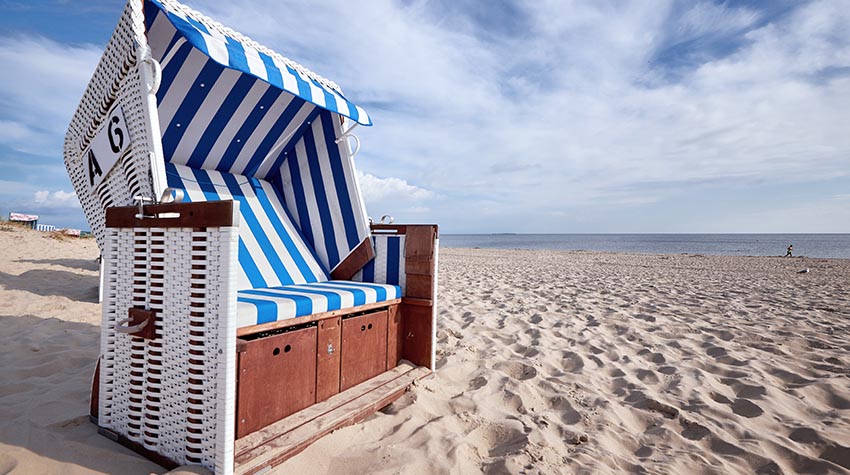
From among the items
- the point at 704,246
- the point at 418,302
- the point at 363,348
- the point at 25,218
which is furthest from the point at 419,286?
the point at 704,246

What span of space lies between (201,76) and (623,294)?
6.54m

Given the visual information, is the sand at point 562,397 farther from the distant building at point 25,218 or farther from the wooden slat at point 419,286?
the distant building at point 25,218

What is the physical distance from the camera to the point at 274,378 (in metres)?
2.05

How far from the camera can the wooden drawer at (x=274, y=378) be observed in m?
1.90

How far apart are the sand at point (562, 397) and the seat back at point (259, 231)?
1.19 metres

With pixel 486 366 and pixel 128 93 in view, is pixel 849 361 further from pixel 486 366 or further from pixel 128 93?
pixel 128 93

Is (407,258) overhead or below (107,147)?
below

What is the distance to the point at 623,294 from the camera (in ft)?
22.5

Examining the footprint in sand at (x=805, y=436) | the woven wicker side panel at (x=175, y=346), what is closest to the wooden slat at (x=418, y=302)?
the woven wicker side panel at (x=175, y=346)

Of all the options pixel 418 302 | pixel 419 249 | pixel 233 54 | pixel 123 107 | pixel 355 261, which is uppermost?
pixel 233 54

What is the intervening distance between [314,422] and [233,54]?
1.89 meters

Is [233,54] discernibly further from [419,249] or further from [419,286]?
[419,286]

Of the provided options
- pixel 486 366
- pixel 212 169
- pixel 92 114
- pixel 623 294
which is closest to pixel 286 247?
pixel 212 169

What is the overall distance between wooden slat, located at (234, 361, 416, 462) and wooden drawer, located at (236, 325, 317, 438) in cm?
4
